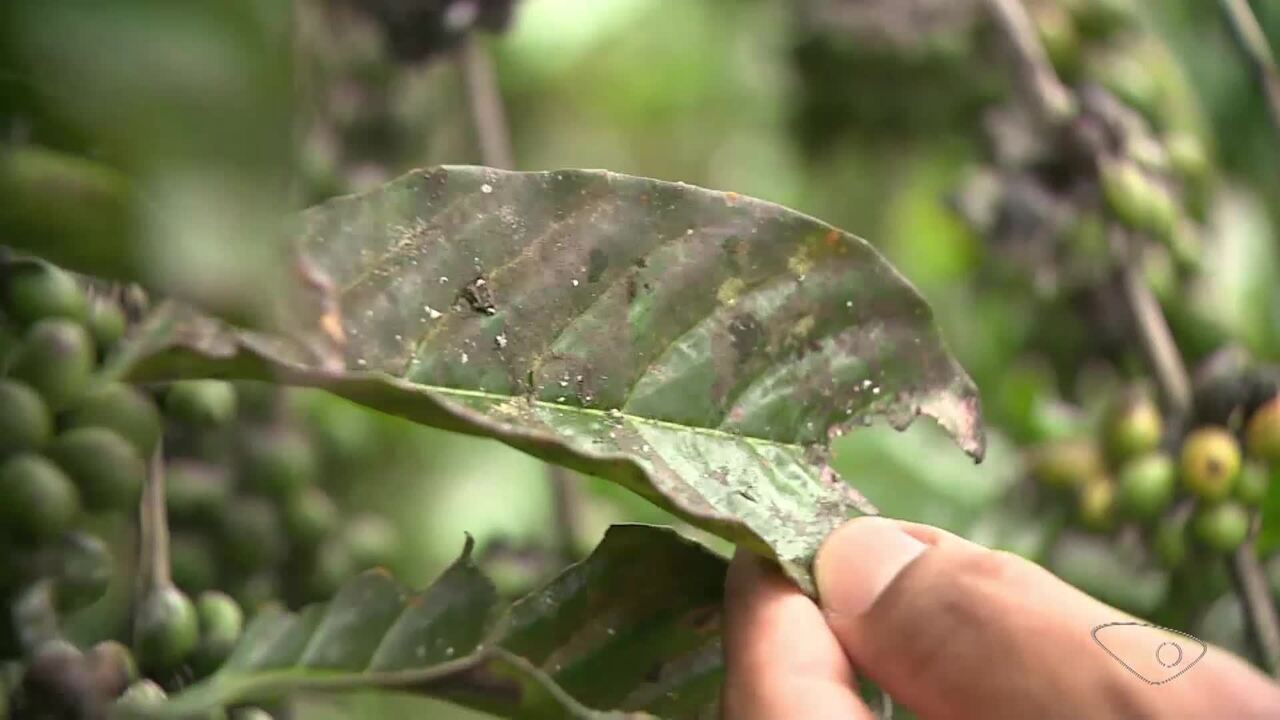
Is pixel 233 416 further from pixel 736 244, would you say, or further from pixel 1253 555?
pixel 1253 555

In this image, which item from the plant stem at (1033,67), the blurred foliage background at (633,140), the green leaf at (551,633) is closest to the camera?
the blurred foliage background at (633,140)

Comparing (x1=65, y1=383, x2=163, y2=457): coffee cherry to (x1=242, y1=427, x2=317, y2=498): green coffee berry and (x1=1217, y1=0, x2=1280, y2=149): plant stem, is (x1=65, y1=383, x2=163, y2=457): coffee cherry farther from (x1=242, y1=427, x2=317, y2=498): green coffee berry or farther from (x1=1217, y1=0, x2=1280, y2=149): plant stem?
(x1=1217, y1=0, x2=1280, y2=149): plant stem

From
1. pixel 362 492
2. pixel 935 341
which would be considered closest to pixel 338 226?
pixel 935 341

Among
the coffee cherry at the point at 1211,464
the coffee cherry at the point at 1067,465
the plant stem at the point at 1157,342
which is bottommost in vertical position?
the coffee cherry at the point at 1067,465

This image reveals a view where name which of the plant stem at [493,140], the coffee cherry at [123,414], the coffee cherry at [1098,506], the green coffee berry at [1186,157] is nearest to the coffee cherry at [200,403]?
the coffee cherry at [123,414]

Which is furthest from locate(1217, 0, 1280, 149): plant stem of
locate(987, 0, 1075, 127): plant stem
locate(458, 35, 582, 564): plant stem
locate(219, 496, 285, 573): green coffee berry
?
locate(219, 496, 285, 573): green coffee berry

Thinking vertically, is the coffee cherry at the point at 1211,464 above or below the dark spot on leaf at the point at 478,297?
below

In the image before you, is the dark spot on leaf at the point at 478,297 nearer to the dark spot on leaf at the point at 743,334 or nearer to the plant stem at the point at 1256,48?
the dark spot on leaf at the point at 743,334
